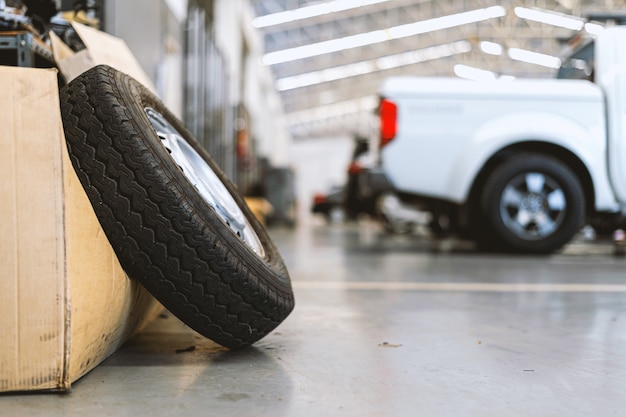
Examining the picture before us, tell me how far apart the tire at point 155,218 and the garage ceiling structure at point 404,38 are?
1508 centimetres

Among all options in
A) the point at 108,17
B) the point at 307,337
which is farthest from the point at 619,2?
the point at 307,337

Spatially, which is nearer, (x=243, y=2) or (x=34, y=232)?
(x=34, y=232)

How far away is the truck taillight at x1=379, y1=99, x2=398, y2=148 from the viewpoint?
503cm

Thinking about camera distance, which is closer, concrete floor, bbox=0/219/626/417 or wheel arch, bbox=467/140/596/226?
concrete floor, bbox=0/219/626/417

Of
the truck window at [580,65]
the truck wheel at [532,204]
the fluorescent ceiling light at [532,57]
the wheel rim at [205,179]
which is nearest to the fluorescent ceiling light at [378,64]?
the fluorescent ceiling light at [532,57]

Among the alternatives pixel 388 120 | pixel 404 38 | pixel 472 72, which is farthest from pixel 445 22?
pixel 388 120

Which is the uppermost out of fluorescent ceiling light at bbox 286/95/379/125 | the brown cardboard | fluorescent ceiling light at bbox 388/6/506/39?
fluorescent ceiling light at bbox 388/6/506/39

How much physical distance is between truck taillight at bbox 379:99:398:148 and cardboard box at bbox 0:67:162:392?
3.68 metres

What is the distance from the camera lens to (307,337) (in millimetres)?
2189

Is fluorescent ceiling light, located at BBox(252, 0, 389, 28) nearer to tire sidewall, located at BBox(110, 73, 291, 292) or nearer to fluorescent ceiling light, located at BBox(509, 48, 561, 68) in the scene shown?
fluorescent ceiling light, located at BBox(509, 48, 561, 68)

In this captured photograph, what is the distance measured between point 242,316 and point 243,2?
16.2 m

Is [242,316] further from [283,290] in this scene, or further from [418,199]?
[418,199]

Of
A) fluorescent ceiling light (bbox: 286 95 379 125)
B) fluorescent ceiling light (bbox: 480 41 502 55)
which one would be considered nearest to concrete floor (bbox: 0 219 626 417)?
fluorescent ceiling light (bbox: 480 41 502 55)

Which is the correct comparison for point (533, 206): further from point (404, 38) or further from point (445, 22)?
point (404, 38)
